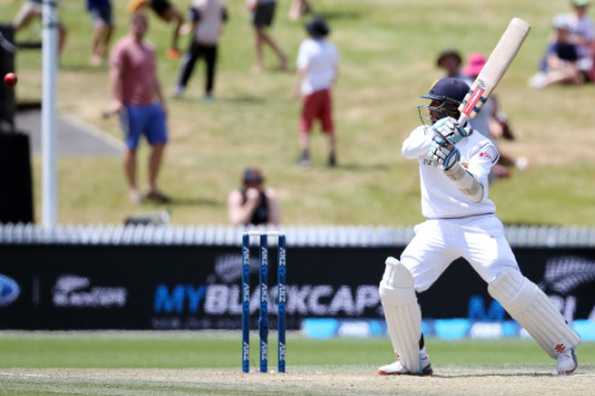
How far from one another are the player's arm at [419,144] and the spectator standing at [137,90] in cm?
824

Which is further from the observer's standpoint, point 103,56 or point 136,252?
point 103,56

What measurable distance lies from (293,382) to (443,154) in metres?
1.57

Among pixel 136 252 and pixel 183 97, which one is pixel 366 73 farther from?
pixel 136 252

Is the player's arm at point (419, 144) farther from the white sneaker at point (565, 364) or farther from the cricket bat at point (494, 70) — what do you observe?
the white sneaker at point (565, 364)

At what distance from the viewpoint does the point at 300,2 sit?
27.7 m

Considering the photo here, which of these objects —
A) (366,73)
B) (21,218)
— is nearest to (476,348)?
(21,218)

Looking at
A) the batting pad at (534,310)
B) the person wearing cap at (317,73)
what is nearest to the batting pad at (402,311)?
the batting pad at (534,310)

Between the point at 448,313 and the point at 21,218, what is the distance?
447 cm

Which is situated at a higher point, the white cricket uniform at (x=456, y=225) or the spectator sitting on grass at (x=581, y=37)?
the spectator sitting on grass at (x=581, y=37)

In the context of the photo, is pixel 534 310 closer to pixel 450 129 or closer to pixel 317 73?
pixel 450 129

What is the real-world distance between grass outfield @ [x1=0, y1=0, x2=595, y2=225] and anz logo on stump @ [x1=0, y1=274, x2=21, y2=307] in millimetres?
3757

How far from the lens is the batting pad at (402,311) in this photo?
892 cm

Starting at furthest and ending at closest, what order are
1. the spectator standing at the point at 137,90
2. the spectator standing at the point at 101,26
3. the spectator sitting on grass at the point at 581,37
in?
1. the spectator standing at the point at 101,26
2. the spectator sitting on grass at the point at 581,37
3. the spectator standing at the point at 137,90

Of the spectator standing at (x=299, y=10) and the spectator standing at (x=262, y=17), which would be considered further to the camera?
the spectator standing at (x=299, y=10)
